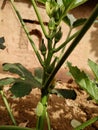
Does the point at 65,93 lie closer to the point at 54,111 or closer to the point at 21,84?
the point at 21,84

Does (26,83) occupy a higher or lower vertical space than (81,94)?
higher

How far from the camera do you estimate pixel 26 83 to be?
96 cm

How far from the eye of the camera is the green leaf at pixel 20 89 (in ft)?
3.13

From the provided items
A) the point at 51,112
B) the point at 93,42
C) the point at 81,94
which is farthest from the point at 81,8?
the point at 51,112

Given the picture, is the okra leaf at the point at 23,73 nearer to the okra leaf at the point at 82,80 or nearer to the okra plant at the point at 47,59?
the okra plant at the point at 47,59

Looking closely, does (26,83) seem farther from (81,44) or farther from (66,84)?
(81,44)

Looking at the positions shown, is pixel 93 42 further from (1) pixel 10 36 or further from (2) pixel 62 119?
(2) pixel 62 119

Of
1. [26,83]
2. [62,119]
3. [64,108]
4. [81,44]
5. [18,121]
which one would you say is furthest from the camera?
[81,44]

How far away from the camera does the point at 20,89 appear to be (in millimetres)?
962

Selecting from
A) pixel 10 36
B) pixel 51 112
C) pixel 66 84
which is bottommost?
pixel 66 84

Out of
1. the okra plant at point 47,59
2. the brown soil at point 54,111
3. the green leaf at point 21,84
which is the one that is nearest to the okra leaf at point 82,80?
the okra plant at point 47,59

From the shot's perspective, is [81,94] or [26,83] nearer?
[26,83]

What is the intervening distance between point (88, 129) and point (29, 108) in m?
0.33

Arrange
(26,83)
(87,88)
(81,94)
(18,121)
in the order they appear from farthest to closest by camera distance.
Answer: (81,94), (18,121), (26,83), (87,88)
